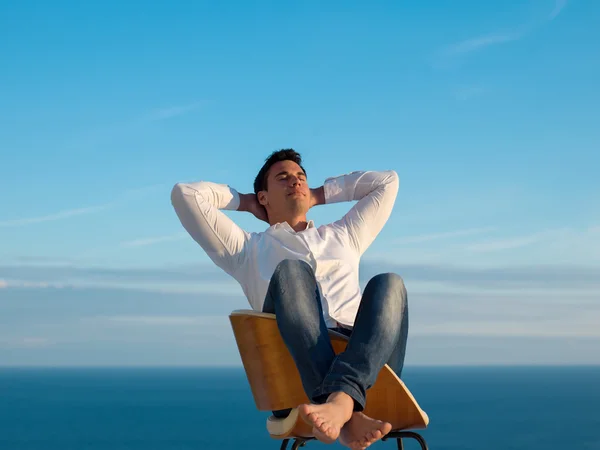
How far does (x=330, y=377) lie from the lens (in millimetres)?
2271

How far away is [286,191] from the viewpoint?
3145mm

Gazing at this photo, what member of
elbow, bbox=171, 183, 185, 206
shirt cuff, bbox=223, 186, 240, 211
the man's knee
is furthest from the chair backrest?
shirt cuff, bbox=223, 186, 240, 211

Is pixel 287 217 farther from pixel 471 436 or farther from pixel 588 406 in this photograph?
pixel 588 406

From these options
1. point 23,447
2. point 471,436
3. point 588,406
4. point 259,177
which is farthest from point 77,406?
point 259,177

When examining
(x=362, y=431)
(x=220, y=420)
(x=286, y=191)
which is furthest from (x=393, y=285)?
(x=220, y=420)

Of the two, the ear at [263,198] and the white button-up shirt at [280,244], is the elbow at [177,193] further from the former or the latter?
the ear at [263,198]

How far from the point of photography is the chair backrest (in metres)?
2.45

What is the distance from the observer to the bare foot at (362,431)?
7.27 ft

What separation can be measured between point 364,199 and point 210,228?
2.61 feet

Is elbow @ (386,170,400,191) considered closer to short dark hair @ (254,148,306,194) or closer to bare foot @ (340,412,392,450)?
short dark hair @ (254,148,306,194)

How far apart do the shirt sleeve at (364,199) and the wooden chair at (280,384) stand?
70 centimetres

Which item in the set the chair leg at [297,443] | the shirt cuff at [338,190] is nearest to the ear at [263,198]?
the shirt cuff at [338,190]

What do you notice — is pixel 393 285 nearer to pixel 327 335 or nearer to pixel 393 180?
pixel 327 335

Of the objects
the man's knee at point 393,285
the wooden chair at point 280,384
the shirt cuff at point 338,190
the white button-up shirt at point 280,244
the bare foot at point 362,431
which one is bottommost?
the bare foot at point 362,431
